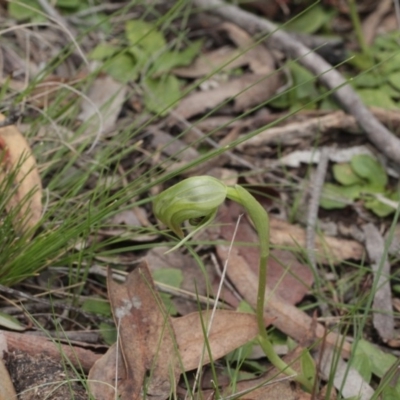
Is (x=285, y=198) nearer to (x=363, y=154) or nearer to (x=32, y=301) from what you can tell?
(x=363, y=154)

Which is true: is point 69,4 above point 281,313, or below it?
above

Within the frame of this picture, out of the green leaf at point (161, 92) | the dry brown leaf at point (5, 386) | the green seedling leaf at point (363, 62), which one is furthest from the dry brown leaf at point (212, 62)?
the dry brown leaf at point (5, 386)

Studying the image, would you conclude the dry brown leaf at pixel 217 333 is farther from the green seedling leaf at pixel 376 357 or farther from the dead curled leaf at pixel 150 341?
the green seedling leaf at pixel 376 357

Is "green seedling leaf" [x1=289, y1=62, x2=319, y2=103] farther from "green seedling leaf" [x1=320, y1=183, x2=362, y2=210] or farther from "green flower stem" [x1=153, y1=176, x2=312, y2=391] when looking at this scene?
"green flower stem" [x1=153, y1=176, x2=312, y2=391]

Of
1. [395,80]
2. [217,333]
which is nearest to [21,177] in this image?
[217,333]

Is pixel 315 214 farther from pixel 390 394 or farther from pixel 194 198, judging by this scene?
pixel 194 198

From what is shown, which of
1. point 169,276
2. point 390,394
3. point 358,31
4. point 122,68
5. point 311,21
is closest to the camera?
point 390,394

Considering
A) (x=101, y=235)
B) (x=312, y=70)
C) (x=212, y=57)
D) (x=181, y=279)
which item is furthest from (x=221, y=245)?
(x=212, y=57)

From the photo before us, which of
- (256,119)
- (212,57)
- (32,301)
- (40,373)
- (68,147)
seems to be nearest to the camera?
(40,373)
